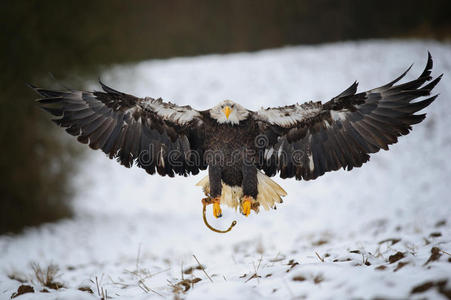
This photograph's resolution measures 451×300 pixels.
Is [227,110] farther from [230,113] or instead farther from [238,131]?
[238,131]

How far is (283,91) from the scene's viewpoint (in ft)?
34.6

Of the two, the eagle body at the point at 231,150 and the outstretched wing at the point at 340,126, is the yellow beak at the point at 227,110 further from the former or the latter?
the outstretched wing at the point at 340,126

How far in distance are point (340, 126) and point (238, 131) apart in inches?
38.6

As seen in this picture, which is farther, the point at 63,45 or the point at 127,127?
the point at 63,45

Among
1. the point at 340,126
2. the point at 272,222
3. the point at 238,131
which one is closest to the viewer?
the point at 238,131

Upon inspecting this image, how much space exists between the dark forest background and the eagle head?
5.36 m

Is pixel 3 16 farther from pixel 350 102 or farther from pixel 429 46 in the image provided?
pixel 429 46

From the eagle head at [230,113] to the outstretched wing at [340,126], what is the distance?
0.17 m

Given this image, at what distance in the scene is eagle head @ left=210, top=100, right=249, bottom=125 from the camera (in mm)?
2912

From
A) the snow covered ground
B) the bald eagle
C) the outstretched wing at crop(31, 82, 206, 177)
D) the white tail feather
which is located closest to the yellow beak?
the bald eagle

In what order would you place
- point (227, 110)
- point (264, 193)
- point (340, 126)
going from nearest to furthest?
point (227, 110) < point (340, 126) < point (264, 193)

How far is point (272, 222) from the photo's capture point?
292 inches

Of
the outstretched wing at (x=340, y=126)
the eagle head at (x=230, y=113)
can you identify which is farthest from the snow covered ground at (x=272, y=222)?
the eagle head at (x=230, y=113)

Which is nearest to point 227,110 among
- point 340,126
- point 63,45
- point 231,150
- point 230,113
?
point 230,113
